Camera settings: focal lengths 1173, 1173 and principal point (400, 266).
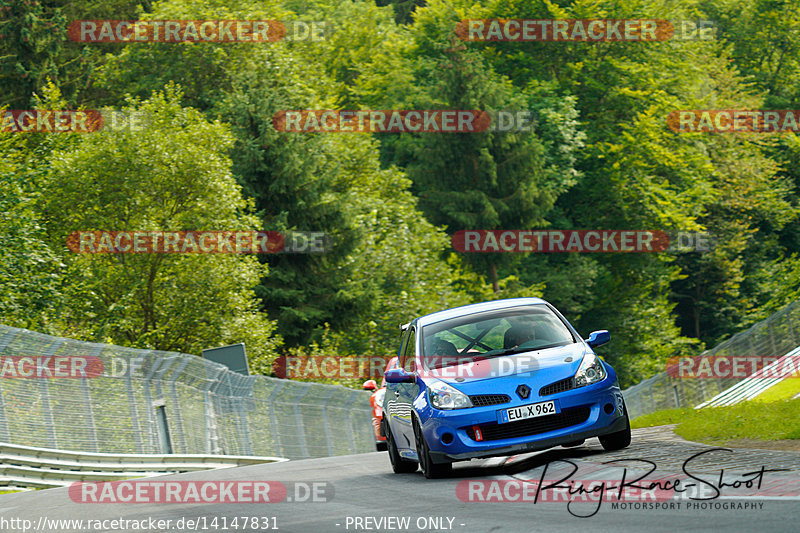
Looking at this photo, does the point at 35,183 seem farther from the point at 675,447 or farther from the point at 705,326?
the point at 705,326

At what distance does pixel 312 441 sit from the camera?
30.0m

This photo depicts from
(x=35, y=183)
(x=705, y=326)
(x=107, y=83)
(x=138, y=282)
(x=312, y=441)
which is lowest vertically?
(x=705, y=326)

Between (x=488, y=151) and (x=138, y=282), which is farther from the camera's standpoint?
(x=488, y=151)

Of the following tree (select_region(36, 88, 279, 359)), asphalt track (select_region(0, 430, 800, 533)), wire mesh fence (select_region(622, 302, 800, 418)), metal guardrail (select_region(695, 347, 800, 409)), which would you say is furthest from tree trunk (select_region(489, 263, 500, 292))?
asphalt track (select_region(0, 430, 800, 533))

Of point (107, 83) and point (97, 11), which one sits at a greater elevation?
point (97, 11)

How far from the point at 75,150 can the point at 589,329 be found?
Result: 2943 cm

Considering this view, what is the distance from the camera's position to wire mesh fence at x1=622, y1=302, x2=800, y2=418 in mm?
39031

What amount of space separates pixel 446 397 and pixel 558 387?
1037 mm

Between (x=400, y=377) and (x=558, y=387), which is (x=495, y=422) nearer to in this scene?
(x=558, y=387)

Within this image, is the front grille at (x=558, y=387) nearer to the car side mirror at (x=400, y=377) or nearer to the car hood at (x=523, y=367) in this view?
the car hood at (x=523, y=367)

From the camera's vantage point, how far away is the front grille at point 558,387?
10742 millimetres

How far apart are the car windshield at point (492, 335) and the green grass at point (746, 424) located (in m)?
2.17

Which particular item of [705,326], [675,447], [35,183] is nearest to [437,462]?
[675,447]

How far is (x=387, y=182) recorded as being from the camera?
56312mm
